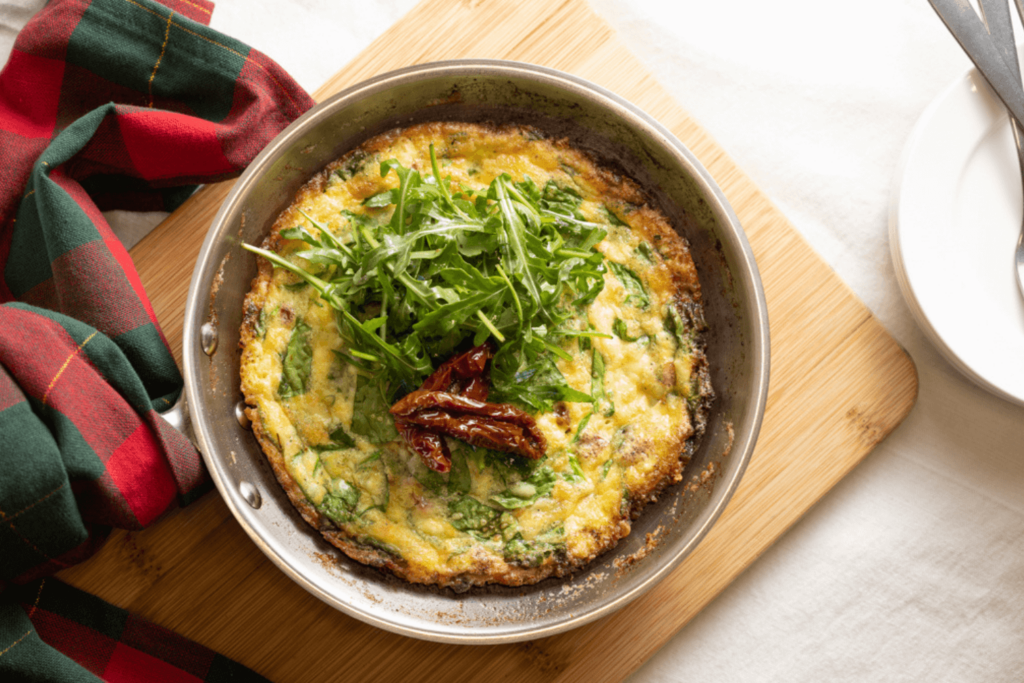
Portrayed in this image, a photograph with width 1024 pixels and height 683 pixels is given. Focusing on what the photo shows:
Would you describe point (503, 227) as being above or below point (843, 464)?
above

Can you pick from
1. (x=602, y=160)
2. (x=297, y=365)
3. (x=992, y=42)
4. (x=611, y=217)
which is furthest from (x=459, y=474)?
(x=992, y=42)

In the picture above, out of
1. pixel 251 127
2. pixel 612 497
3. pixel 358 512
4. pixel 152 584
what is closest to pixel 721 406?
pixel 612 497

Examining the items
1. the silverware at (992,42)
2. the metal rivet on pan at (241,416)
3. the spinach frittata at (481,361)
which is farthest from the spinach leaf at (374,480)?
the silverware at (992,42)

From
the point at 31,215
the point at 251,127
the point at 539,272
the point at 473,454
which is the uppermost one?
the point at 31,215

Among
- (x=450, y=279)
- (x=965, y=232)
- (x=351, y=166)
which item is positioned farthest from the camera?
(x=965, y=232)

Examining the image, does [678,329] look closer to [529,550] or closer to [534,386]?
[534,386]

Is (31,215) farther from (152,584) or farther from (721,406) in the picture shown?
(721,406)

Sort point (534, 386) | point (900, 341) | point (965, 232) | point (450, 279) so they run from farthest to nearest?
point (900, 341) < point (965, 232) < point (534, 386) < point (450, 279)

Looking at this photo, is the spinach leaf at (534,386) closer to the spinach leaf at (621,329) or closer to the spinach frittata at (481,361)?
the spinach frittata at (481,361)
